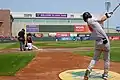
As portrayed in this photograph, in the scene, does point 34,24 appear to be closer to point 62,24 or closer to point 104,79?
point 62,24

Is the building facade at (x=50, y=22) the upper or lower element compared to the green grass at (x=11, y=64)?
upper

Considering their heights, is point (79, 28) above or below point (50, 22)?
below

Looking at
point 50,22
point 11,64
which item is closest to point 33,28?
point 50,22

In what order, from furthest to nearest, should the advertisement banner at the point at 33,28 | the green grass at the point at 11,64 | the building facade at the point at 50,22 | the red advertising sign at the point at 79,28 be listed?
the red advertising sign at the point at 79,28, the building facade at the point at 50,22, the advertisement banner at the point at 33,28, the green grass at the point at 11,64

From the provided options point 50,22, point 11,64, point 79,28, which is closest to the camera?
point 11,64

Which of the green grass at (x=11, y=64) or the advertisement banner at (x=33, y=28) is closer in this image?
the green grass at (x=11, y=64)

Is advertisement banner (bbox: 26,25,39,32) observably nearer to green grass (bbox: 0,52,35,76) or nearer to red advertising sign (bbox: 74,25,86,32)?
red advertising sign (bbox: 74,25,86,32)

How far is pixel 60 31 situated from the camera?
12019 centimetres

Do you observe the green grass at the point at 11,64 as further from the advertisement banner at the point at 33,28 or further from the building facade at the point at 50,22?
the advertisement banner at the point at 33,28

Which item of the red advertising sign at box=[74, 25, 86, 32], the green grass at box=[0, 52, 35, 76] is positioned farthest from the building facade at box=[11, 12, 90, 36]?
the green grass at box=[0, 52, 35, 76]

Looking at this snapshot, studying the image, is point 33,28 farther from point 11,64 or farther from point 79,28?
point 11,64

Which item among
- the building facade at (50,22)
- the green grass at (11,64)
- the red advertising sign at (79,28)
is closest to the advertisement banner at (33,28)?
the building facade at (50,22)

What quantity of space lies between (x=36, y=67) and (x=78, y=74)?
2.52 m

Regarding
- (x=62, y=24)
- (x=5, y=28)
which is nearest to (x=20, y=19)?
(x=62, y=24)
